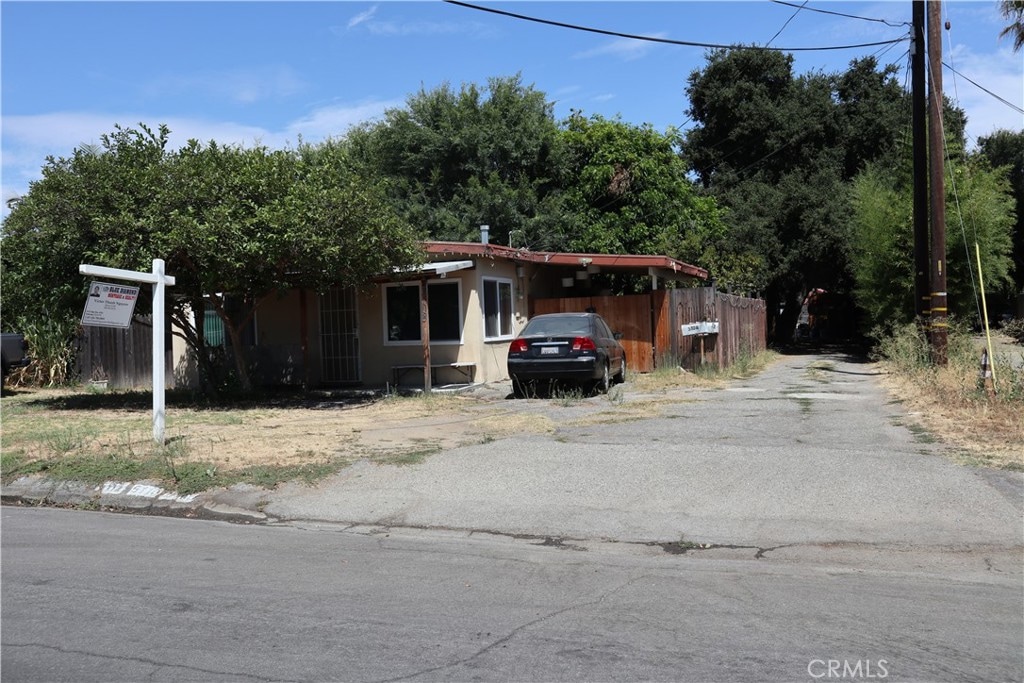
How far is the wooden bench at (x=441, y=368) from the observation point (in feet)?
56.6

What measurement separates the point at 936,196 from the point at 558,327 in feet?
24.8

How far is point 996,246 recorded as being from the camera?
72.7 ft

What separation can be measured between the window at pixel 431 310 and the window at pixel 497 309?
78 cm

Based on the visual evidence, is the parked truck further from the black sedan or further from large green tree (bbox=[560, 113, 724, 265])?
large green tree (bbox=[560, 113, 724, 265])

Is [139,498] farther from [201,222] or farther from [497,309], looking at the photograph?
[497,309]

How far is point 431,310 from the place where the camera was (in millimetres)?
17516

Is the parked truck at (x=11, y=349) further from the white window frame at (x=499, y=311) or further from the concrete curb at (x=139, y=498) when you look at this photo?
the concrete curb at (x=139, y=498)

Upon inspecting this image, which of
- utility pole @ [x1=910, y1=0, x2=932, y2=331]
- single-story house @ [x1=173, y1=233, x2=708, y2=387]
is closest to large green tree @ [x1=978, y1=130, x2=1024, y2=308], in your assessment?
utility pole @ [x1=910, y1=0, x2=932, y2=331]

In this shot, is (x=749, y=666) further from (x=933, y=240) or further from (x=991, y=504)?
(x=933, y=240)

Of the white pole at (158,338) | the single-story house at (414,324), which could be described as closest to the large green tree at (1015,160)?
the single-story house at (414,324)

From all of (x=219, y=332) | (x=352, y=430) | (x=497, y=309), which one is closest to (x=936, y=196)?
(x=497, y=309)

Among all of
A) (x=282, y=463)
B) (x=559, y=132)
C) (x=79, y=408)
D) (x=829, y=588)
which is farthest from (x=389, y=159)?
(x=829, y=588)

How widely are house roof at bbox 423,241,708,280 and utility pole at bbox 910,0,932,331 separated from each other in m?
5.40

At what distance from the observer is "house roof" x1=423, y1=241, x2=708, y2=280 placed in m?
16.6
